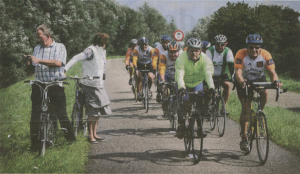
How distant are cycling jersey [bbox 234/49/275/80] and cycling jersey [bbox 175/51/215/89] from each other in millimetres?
493

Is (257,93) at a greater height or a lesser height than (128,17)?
lesser

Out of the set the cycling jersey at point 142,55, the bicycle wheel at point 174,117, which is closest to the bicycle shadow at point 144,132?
the bicycle wheel at point 174,117

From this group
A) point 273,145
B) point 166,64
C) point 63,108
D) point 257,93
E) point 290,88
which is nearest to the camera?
point 257,93

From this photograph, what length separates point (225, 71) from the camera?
7680mm

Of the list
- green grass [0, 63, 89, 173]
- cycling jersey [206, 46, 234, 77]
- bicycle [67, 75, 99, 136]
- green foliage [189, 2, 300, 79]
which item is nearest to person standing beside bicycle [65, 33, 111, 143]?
bicycle [67, 75, 99, 136]

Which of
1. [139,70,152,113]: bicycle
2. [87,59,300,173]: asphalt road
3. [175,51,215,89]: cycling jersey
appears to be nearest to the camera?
[87,59,300,173]: asphalt road

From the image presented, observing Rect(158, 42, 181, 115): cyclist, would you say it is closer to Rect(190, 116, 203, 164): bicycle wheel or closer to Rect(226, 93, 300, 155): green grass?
Rect(226, 93, 300, 155): green grass

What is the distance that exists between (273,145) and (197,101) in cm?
178

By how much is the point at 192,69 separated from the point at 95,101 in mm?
1940

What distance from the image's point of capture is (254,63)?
16.5ft

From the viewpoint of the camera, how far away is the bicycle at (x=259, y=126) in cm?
447

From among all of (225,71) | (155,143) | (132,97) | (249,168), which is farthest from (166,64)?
(132,97)

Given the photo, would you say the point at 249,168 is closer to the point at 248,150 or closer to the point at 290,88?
the point at 248,150

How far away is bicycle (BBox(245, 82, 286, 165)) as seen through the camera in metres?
4.47
